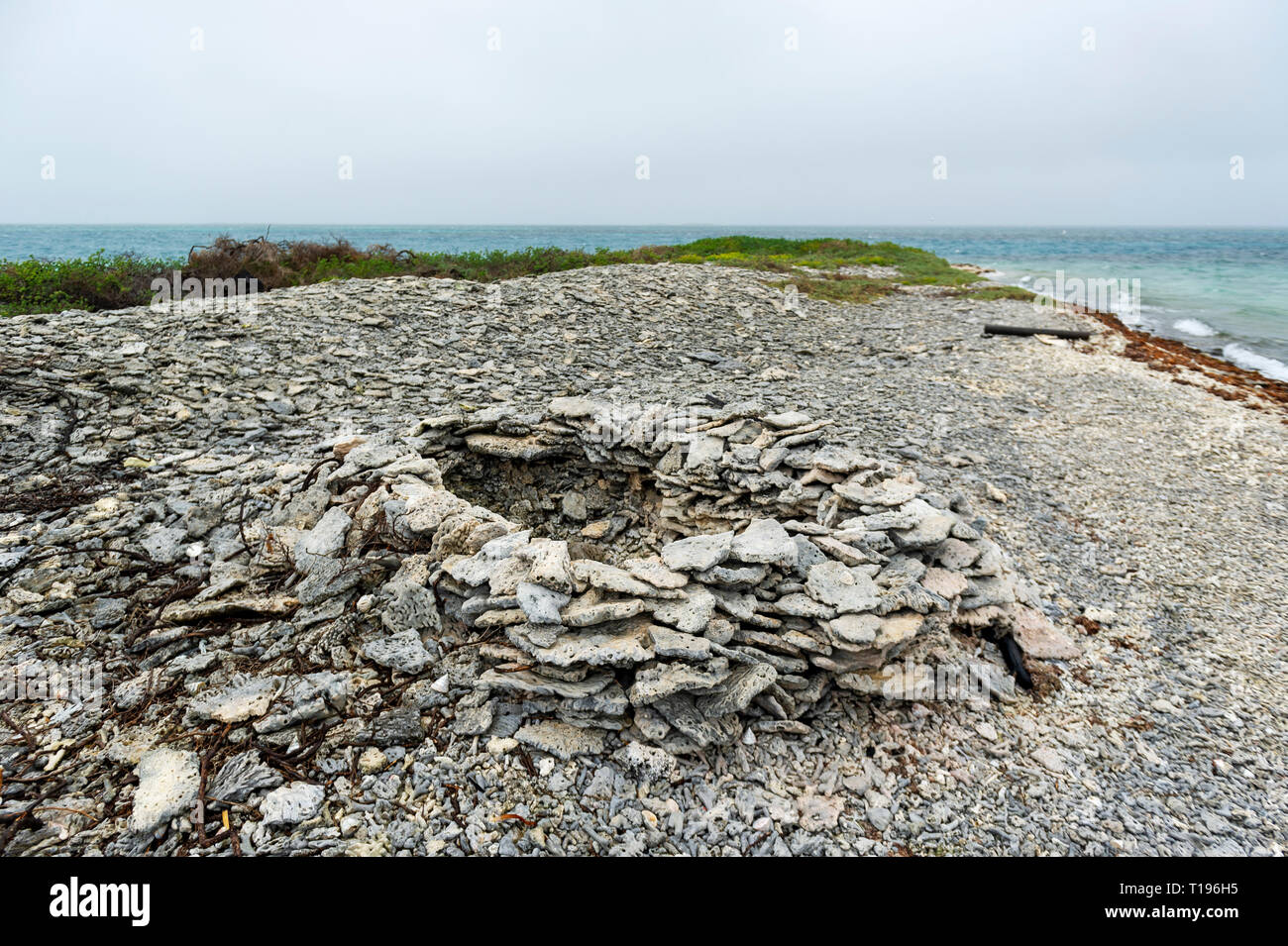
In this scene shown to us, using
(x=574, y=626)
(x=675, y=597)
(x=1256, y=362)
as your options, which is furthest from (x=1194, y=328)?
(x=574, y=626)

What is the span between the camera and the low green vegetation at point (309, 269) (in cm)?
1277

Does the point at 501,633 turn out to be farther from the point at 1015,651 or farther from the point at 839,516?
the point at 1015,651

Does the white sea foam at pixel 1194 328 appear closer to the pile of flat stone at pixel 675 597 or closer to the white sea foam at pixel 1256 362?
A: the white sea foam at pixel 1256 362

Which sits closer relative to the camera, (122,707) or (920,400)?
(122,707)

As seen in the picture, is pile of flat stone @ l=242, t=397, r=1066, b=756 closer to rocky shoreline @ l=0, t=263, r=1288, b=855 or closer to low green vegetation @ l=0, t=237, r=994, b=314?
rocky shoreline @ l=0, t=263, r=1288, b=855

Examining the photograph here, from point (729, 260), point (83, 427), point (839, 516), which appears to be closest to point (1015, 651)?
point (839, 516)

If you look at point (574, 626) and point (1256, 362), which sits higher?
point (1256, 362)

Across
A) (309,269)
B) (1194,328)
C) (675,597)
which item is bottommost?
(675,597)

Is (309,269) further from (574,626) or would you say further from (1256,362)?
(1256,362)

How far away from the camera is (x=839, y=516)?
6121 millimetres

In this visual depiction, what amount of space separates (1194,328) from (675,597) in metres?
29.9

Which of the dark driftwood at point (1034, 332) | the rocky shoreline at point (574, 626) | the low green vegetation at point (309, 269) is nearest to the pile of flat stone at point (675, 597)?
the rocky shoreline at point (574, 626)

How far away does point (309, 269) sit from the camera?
55.0 feet
